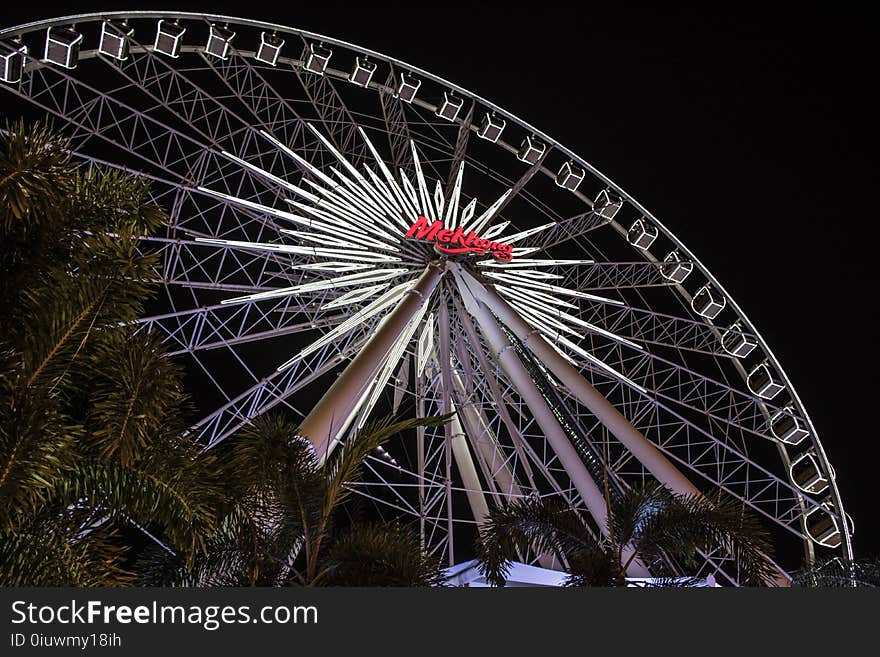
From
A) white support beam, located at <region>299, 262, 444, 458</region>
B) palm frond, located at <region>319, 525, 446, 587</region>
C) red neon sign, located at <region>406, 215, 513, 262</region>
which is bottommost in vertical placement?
palm frond, located at <region>319, 525, 446, 587</region>

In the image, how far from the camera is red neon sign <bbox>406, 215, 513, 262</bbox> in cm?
2077

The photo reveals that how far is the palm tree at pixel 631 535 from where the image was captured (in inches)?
492

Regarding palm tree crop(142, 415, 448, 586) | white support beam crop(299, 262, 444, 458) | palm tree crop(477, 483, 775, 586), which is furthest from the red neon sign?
palm tree crop(142, 415, 448, 586)

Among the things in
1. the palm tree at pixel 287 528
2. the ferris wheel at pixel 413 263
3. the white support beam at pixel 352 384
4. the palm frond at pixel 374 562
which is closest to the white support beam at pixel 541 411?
the ferris wheel at pixel 413 263

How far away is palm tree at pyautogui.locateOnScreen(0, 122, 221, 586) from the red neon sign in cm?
1245

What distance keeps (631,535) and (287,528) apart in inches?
192

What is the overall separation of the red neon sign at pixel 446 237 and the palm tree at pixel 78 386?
40.8ft

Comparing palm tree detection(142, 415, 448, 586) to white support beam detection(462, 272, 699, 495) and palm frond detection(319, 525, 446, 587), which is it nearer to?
palm frond detection(319, 525, 446, 587)

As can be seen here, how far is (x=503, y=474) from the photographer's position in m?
24.5

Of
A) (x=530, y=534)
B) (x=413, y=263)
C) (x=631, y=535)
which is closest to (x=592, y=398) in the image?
(x=530, y=534)

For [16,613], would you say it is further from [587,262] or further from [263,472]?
[587,262]

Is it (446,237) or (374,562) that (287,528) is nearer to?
(374,562)

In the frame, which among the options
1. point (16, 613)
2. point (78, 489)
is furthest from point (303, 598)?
point (78, 489)

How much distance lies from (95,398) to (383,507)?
36.4 m
